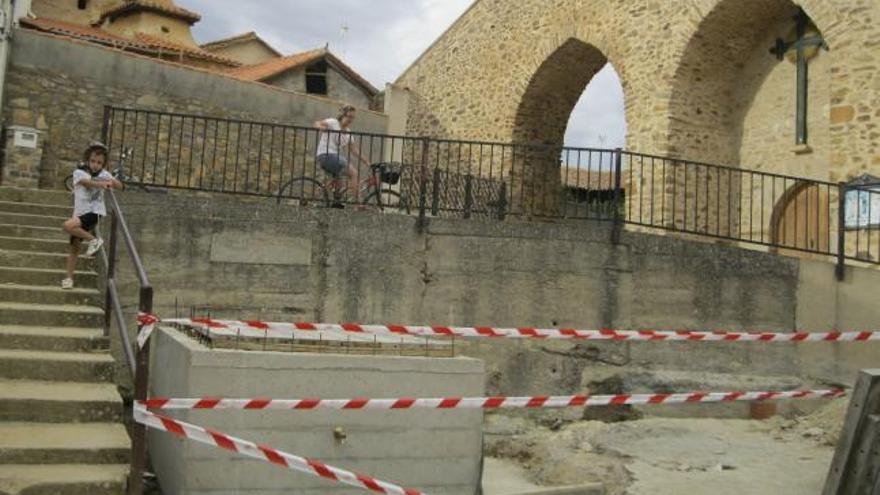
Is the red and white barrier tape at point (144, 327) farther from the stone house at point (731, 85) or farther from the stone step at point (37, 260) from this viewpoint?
the stone house at point (731, 85)

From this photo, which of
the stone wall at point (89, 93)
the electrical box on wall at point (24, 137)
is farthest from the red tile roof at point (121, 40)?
the electrical box on wall at point (24, 137)

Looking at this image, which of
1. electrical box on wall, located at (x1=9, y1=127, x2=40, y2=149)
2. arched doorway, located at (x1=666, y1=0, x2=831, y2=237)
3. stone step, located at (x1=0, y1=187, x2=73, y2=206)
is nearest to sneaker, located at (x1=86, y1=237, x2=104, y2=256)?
stone step, located at (x1=0, y1=187, x2=73, y2=206)

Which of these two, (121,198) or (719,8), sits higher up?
(719,8)

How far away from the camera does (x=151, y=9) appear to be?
23.2m

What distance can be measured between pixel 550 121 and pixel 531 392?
Result: 12.9 metres

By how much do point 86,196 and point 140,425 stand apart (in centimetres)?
330

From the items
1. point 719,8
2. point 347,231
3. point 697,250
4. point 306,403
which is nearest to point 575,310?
point 697,250

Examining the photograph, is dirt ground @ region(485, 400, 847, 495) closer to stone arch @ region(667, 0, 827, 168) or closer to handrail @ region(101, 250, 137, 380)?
handrail @ region(101, 250, 137, 380)

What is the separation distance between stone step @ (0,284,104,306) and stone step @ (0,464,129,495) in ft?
7.50

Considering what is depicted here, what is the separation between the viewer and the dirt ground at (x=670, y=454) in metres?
5.51

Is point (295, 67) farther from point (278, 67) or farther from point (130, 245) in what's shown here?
point (130, 245)

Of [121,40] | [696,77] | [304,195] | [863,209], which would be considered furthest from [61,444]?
[121,40]

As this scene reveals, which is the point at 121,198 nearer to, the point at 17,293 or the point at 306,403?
the point at 17,293

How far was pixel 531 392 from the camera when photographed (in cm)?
757
